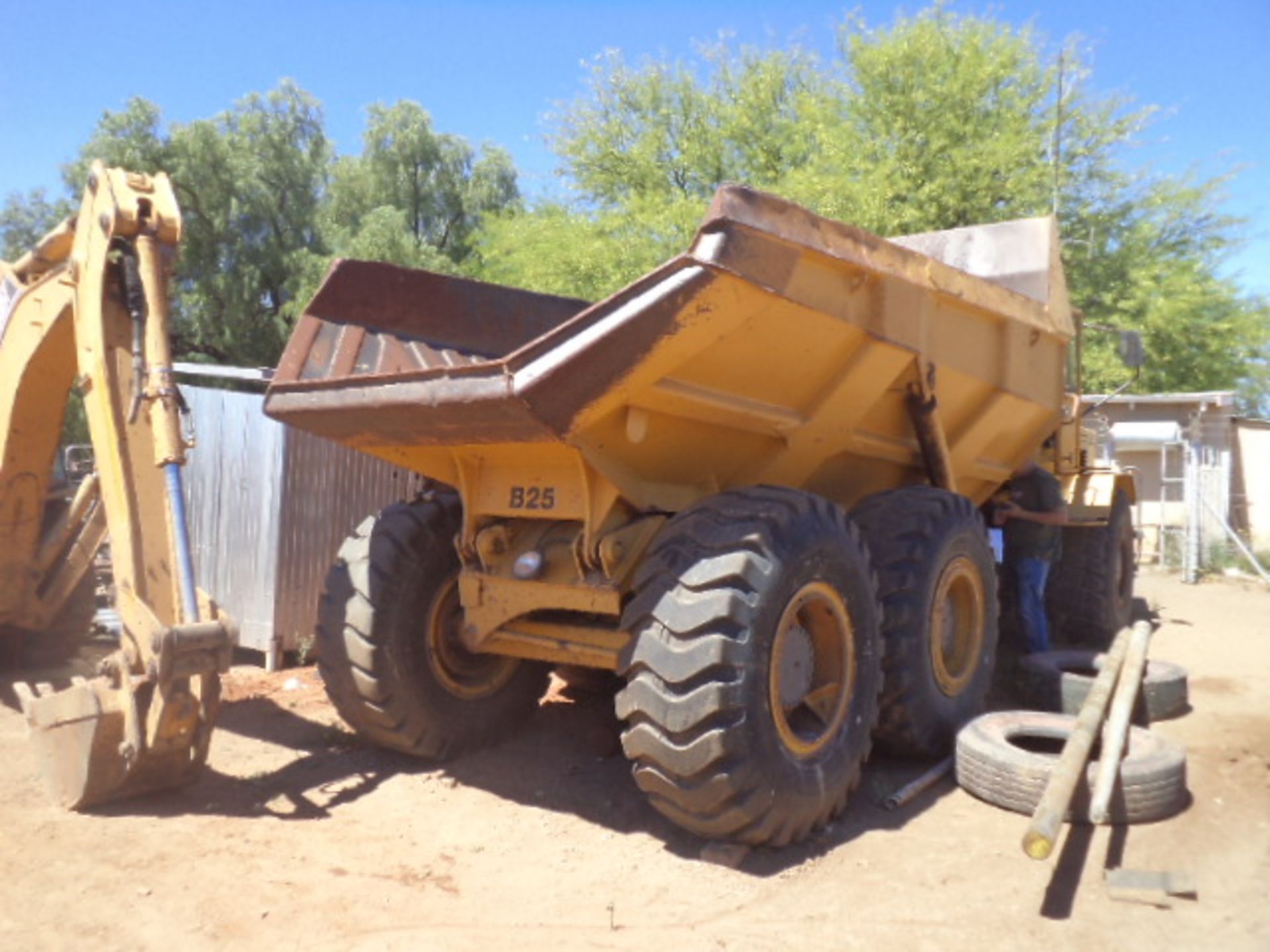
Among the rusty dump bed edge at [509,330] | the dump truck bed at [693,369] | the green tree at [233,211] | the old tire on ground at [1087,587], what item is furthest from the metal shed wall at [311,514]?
the green tree at [233,211]

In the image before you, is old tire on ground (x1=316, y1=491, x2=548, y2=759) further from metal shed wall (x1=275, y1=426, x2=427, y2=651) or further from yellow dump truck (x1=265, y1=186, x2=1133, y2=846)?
metal shed wall (x1=275, y1=426, x2=427, y2=651)

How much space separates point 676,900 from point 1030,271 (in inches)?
197

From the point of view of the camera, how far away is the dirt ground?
3.49 meters

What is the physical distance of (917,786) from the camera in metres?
4.91

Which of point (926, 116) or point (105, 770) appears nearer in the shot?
point (105, 770)

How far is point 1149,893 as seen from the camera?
371 cm

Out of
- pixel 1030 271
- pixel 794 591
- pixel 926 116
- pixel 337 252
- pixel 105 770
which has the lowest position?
pixel 105 770

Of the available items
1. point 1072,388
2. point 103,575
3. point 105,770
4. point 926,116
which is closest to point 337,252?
point 926,116

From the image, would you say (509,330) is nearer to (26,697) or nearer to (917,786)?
(26,697)

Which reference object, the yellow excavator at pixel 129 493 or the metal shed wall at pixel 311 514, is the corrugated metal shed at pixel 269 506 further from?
the yellow excavator at pixel 129 493

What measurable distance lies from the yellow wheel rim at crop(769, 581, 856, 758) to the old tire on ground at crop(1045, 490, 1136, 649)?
14.4ft

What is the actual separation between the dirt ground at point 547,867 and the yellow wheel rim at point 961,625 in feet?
2.12

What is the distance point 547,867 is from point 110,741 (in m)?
1.91

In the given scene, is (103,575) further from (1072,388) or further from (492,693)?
(1072,388)
